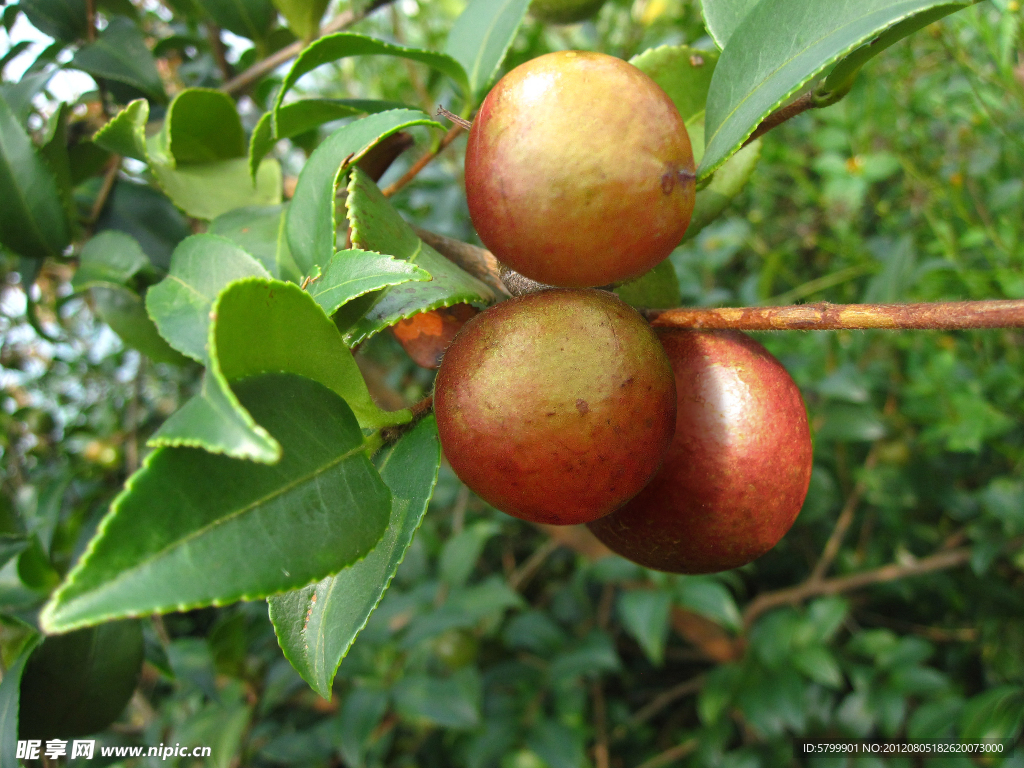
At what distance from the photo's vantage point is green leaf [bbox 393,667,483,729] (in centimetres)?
129

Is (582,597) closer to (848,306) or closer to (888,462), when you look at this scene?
(888,462)

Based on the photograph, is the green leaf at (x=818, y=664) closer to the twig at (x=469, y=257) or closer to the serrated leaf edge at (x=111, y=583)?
the twig at (x=469, y=257)

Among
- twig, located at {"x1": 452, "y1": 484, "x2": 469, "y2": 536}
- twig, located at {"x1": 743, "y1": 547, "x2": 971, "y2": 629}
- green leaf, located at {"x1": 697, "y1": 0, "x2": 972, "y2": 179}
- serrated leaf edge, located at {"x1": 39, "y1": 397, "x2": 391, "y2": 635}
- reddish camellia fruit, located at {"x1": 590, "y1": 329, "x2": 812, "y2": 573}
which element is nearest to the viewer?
serrated leaf edge, located at {"x1": 39, "y1": 397, "x2": 391, "y2": 635}

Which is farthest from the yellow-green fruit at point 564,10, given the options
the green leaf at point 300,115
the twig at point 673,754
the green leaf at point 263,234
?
the twig at point 673,754

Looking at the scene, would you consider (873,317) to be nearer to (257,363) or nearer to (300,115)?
(257,363)

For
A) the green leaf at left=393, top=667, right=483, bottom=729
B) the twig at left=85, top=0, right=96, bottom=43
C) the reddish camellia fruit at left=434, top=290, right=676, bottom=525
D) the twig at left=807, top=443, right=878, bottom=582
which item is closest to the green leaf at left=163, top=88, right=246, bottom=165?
the twig at left=85, top=0, right=96, bottom=43

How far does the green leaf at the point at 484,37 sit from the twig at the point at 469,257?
164mm

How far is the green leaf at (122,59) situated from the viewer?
0.88m

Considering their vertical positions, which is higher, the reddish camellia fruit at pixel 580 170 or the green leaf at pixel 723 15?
the green leaf at pixel 723 15

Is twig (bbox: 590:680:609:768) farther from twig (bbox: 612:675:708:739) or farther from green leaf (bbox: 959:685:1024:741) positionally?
green leaf (bbox: 959:685:1024:741)

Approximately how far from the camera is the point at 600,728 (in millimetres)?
1616

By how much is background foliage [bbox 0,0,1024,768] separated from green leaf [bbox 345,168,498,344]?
0.22 m

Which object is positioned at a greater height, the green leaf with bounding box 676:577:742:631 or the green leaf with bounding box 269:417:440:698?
the green leaf with bounding box 269:417:440:698

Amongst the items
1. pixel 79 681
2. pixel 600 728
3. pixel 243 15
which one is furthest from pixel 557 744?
pixel 243 15
